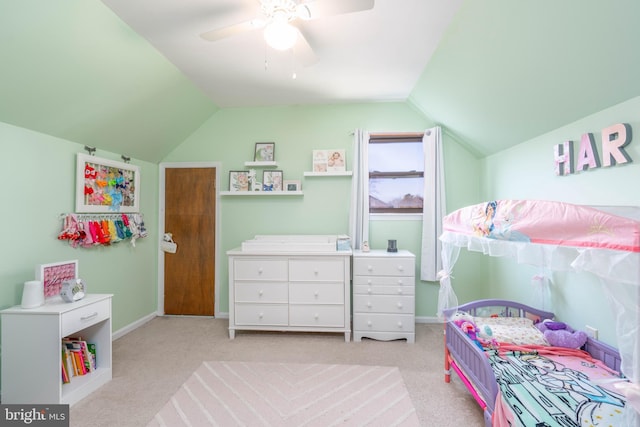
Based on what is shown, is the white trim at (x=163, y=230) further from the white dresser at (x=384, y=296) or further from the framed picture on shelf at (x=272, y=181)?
the white dresser at (x=384, y=296)

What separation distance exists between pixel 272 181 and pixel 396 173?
5.30 feet

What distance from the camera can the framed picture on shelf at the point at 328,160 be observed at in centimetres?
359

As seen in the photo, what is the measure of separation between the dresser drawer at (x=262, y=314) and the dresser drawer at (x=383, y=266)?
927mm

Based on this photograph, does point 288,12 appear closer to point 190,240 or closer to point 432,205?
point 432,205

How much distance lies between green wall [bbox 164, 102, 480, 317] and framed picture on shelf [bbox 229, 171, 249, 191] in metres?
0.11

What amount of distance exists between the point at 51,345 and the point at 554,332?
3.50 m

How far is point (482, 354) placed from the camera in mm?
1602

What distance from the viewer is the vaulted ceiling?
163 centimetres

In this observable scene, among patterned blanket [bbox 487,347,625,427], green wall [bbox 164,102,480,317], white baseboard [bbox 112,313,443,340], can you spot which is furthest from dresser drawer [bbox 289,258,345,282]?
patterned blanket [bbox 487,347,625,427]

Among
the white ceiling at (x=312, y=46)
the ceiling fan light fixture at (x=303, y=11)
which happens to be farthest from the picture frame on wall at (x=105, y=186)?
the ceiling fan light fixture at (x=303, y=11)

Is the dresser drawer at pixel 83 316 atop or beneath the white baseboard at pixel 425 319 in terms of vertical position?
atop

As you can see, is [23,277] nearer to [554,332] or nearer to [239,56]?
[239,56]

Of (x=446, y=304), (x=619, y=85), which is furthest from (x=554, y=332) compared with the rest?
(x=619, y=85)

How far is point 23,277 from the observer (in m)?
2.21
